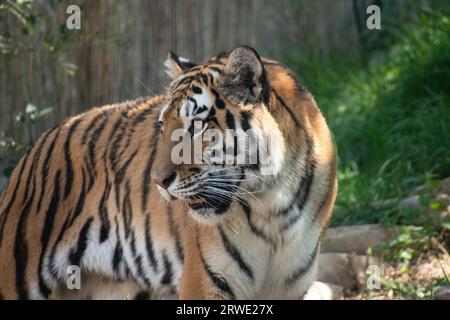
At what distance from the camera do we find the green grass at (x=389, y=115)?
20.4 ft

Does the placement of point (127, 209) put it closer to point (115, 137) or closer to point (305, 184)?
point (115, 137)

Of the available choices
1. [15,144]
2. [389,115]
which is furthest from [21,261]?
[389,115]

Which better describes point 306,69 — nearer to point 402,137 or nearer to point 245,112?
point 402,137

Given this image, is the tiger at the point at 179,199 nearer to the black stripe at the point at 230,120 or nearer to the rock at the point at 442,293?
the black stripe at the point at 230,120

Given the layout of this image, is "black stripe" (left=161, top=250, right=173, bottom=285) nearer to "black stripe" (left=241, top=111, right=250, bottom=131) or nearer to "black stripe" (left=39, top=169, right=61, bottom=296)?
"black stripe" (left=39, top=169, right=61, bottom=296)

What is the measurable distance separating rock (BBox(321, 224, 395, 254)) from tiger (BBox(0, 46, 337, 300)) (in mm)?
1456

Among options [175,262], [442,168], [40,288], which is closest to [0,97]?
[40,288]

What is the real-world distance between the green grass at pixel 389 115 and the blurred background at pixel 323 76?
0.01 meters

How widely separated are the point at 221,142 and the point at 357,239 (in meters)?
2.25

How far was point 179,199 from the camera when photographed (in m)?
4.07

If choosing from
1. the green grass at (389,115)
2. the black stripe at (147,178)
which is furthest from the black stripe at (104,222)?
the green grass at (389,115)

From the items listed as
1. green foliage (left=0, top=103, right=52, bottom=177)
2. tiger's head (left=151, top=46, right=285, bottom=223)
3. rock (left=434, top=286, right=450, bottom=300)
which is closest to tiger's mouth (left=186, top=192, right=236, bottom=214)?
tiger's head (left=151, top=46, right=285, bottom=223)

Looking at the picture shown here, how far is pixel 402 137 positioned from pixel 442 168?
51cm

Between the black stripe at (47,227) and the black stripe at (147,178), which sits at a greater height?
the black stripe at (147,178)
